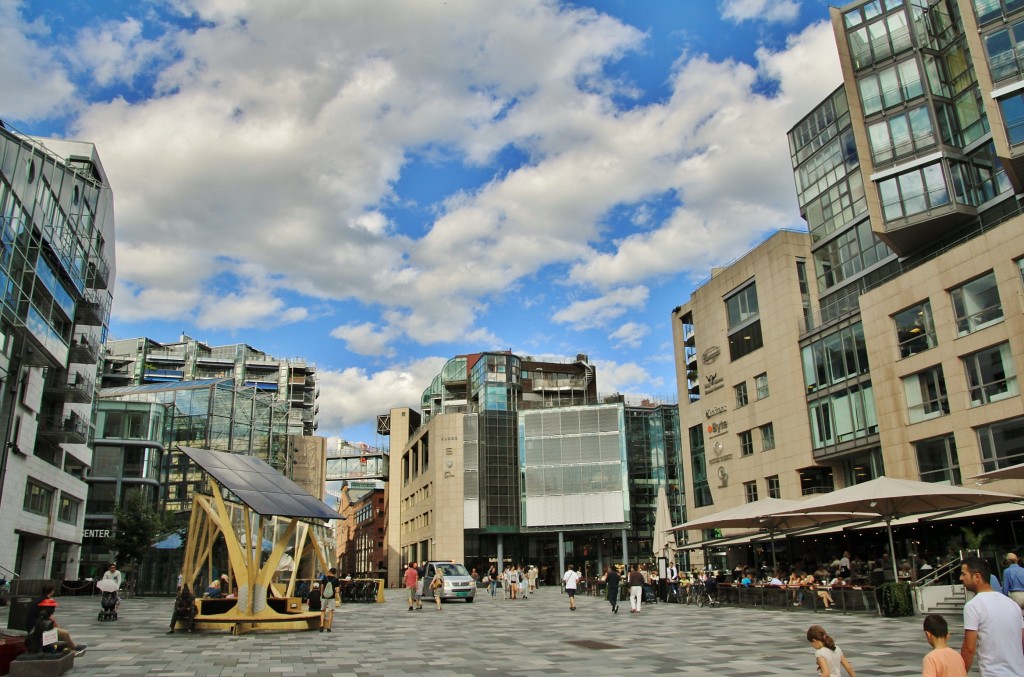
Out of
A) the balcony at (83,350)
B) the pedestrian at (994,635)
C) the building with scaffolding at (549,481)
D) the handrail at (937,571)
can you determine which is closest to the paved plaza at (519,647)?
the handrail at (937,571)

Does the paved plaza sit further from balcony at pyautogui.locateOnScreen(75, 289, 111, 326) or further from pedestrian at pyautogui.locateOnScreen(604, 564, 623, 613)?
balcony at pyautogui.locateOnScreen(75, 289, 111, 326)

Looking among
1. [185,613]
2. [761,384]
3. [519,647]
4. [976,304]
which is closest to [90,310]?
[185,613]

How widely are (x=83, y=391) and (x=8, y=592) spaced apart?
1656 cm

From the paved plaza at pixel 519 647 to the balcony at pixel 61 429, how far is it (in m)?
22.0

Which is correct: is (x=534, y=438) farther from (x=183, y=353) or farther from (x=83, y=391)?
(x=183, y=353)

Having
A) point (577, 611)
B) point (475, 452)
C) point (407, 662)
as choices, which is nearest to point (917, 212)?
point (577, 611)

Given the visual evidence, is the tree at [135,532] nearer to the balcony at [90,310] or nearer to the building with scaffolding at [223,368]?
the balcony at [90,310]

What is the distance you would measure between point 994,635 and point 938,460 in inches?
1161

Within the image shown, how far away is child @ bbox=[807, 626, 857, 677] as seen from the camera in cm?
741

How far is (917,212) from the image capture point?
34.3 m

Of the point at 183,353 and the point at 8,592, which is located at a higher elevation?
the point at 183,353

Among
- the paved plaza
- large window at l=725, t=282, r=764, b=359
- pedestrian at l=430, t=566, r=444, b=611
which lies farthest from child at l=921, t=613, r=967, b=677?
large window at l=725, t=282, r=764, b=359

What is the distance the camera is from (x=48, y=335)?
3712cm

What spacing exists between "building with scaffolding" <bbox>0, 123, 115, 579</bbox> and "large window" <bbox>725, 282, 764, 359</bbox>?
37897 millimetres
